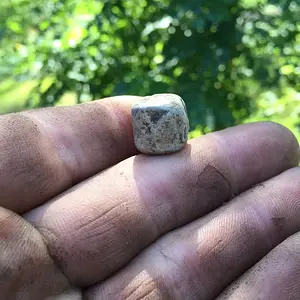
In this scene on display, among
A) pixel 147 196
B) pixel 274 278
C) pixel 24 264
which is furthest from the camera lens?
pixel 147 196

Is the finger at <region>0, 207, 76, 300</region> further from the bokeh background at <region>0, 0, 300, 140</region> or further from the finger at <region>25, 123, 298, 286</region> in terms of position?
the bokeh background at <region>0, 0, 300, 140</region>

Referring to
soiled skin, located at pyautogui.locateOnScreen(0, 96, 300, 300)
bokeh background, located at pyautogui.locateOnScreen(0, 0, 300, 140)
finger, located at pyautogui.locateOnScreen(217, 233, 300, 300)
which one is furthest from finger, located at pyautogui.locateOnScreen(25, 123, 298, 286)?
bokeh background, located at pyautogui.locateOnScreen(0, 0, 300, 140)

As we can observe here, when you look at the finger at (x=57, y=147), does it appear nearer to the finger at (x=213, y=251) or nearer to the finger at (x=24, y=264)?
the finger at (x=24, y=264)

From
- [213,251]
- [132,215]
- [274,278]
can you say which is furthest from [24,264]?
[274,278]

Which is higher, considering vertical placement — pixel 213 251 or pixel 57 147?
pixel 57 147

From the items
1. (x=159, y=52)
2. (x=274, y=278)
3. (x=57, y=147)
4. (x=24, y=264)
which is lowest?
(x=274, y=278)

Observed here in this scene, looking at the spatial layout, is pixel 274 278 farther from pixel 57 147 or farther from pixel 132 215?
pixel 57 147

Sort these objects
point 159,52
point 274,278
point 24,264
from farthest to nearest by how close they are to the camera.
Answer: point 159,52
point 274,278
point 24,264

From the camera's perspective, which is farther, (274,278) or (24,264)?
(274,278)
